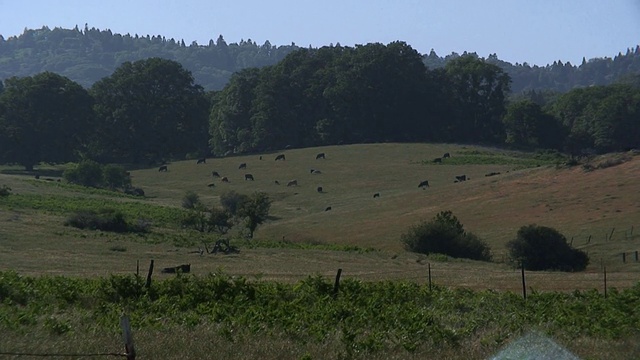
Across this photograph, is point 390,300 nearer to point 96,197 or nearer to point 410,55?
point 96,197

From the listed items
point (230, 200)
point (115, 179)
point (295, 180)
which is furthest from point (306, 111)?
point (230, 200)

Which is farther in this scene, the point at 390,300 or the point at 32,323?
the point at 390,300

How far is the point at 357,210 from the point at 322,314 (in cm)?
5177

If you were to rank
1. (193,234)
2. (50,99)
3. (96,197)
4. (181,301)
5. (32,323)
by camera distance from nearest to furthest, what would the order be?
(32,323) → (181,301) → (193,234) → (96,197) → (50,99)

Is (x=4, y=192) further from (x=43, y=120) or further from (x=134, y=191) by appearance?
(x=43, y=120)

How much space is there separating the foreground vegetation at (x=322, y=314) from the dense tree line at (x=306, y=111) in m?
93.4

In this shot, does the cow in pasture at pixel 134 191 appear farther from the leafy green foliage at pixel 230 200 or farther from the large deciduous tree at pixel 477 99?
the large deciduous tree at pixel 477 99

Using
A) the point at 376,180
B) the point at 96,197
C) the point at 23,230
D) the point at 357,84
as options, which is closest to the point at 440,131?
the point at 357,84

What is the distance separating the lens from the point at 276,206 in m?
75.4

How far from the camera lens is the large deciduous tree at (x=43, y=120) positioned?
107m

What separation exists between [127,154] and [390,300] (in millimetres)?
100664

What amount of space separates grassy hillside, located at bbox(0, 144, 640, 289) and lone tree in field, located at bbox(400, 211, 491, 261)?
1.14 m

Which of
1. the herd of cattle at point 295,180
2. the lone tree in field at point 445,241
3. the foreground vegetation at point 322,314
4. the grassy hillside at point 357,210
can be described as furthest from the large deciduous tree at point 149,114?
the foreground vegetation at point 322,314

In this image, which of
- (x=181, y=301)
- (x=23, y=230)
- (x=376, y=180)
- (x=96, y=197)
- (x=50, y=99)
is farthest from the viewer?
(x=50, y=99)
